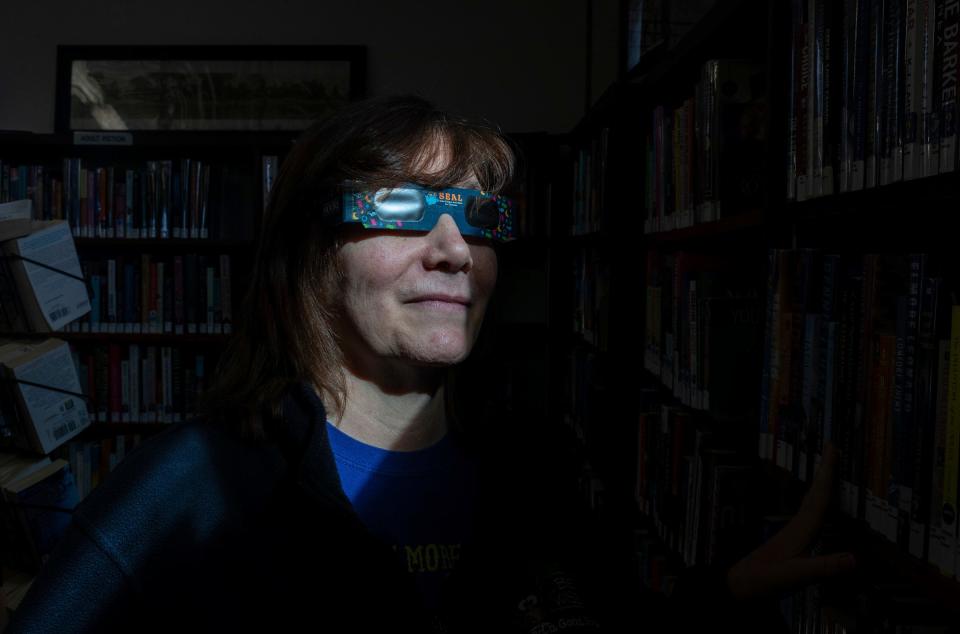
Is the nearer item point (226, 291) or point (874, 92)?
point (874, 92)

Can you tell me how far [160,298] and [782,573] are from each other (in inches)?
130

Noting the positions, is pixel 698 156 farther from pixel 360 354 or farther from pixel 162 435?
pixel 162 435

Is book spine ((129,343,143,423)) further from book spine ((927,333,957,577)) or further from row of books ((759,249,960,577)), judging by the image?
book spine ((927,333,957,577))

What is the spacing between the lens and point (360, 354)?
3.70ft

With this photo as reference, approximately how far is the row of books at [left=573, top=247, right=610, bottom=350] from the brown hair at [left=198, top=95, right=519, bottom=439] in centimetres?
123

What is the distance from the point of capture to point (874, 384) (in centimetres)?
95

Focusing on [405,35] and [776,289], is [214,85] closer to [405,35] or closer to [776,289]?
[405,35]

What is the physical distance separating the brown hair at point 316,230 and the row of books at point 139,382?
2615 mm

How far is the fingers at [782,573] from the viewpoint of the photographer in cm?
94

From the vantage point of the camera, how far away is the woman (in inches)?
35.9

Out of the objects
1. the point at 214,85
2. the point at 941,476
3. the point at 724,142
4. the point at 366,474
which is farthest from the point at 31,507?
the point at 214,85

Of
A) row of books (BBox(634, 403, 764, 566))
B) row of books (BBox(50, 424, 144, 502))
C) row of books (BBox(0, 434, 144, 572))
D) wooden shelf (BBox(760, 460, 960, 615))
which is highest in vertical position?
wooden shelf (BBox(760, 460, 960, 615))

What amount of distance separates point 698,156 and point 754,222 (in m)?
0.42

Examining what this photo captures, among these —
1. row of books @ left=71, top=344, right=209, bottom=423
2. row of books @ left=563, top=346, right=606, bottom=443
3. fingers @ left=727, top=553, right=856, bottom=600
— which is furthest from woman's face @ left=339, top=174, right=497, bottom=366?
row of books @ left=71, top=344, right=209, bottom=423
